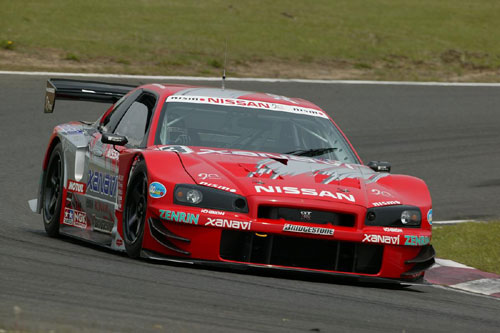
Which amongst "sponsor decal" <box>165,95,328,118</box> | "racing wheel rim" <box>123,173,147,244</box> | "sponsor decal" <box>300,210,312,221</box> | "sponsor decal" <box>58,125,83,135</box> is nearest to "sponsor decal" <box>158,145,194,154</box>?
"racing wheel rim" <box>123,173,147,244</box>

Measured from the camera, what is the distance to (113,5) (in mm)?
21828

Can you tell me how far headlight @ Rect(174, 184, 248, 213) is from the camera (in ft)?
19.5

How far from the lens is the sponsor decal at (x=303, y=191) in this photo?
6.00 meters

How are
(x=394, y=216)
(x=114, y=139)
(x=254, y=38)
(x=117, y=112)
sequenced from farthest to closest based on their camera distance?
(x=254, y=38), (x=117, y=112), (x=114, y=139), (x=394, y=216)

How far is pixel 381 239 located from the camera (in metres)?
6.11

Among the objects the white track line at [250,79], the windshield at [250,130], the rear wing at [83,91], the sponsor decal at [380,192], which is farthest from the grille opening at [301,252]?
the white track line at [250,79]

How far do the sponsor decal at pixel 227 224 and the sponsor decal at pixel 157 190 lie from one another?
30cm

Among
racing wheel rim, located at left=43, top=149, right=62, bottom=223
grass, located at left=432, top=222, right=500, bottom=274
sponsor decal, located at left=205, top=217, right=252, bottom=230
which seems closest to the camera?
sponsor decal, located at left=205, top=217, right=252, bottom=230

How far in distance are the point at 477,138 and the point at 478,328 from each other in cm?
1017

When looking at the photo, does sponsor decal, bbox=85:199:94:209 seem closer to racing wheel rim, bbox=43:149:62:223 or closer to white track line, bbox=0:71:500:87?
racing wheel rim, bbox=43:149:62:223

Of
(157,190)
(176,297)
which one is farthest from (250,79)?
(176,297)

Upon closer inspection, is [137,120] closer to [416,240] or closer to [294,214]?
[294,214]

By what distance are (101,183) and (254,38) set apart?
13543 millimetres

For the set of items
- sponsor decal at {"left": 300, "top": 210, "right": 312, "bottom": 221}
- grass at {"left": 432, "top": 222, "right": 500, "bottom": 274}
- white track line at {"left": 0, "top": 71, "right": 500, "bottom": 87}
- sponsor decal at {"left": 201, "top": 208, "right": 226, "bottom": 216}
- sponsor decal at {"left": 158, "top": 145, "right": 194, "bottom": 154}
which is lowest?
grass at {"left": 432, "top": 222, "right": 500, "bottom": 274}
